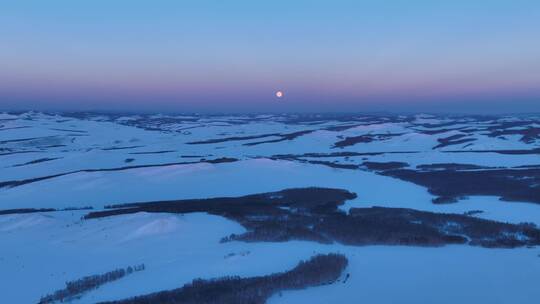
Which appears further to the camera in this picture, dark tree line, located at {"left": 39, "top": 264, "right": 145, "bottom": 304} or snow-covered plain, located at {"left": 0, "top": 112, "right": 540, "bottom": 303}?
dark tree line, located at {"left": 39, "top": 264, "right": 145, "bottom": 304}

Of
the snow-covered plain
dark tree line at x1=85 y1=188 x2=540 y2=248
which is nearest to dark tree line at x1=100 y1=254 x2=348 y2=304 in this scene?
the snow-covered plain

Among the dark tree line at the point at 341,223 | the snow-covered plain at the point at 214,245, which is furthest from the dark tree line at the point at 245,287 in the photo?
the dark tree line at the point at 341,223

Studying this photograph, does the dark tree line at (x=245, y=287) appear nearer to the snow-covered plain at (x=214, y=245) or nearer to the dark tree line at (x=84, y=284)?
the snow-covered plain at (x=214, y=245)

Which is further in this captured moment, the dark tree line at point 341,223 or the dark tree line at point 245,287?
the dark tree line at point 341,223

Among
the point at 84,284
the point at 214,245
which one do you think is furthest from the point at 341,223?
the point at 84,284

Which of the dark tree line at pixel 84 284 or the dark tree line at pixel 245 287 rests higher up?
the dark tree line at pixel 245 287

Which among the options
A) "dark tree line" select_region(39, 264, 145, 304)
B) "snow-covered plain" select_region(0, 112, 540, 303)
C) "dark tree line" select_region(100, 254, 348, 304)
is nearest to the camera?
"dark tree line" select_region(100, 254, 348, 304)

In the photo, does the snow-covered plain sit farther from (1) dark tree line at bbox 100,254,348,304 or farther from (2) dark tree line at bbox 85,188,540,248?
(2) dark tree line at bbox 85,188,540,248
